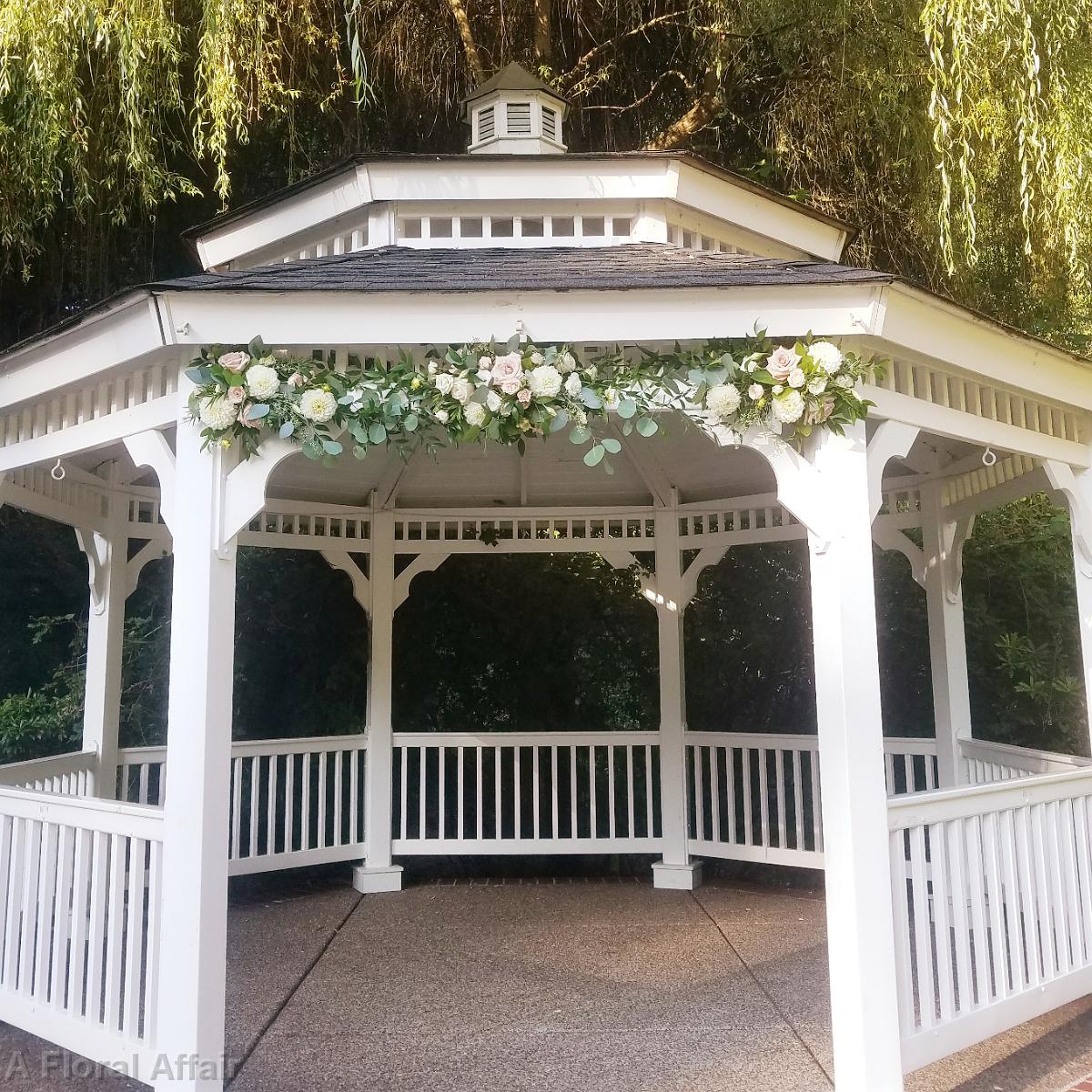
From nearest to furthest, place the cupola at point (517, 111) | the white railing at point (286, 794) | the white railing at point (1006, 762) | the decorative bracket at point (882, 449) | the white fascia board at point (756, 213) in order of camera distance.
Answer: the decorative bracket at point (882, 449)
the white railing at point (1006, 762)
the white fascia board at point (756, 213)
the cupola at point (517, 111)
the white railing at point (286, 794)

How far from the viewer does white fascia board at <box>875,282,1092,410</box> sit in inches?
132

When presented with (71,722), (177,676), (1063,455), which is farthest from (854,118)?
(71,722)

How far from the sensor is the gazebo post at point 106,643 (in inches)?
217

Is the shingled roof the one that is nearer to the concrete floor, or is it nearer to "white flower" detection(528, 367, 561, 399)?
"white flower" detection(528, 367, 561, 399)

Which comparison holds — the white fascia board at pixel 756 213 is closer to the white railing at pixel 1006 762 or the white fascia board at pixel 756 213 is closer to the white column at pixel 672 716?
the white column at pixel 672 716

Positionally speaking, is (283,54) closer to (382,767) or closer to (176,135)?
(176,135)

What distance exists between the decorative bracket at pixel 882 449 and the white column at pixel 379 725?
3.84 meters

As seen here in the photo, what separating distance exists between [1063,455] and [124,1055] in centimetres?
460

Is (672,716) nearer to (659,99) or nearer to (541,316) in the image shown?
(541,316)

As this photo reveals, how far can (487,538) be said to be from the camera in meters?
6.64

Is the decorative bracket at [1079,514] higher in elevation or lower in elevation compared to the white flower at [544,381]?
lower

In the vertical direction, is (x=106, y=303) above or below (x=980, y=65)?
below

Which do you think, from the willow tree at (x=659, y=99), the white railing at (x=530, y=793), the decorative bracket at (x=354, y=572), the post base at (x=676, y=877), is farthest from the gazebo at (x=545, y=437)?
the white railing at (x=530, y=793)

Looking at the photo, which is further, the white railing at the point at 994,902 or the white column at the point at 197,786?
the white railing at the point at 994,902
